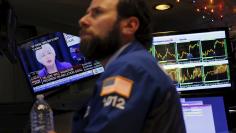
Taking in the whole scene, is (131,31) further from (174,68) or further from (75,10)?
(75,10)

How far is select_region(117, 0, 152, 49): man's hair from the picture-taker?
1.33 m

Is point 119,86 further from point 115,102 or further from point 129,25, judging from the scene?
point 129,25

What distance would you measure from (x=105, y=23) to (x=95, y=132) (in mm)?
345

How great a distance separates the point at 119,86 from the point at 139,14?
0.31 m

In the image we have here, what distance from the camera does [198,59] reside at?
279 cm

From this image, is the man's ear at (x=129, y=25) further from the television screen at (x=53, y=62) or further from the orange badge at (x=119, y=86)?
the television screen at (x=53, y=62)

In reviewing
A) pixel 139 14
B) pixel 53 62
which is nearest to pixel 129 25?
pixel 139 14

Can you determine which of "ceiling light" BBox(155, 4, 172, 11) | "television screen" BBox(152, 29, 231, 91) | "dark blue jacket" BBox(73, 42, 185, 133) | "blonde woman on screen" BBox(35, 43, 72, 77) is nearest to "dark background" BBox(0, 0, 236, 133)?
"ceiling light" BBox(155, 4, 172, 11)

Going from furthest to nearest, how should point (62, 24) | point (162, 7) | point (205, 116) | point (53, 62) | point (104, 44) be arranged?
point (62, 24), point (162, 7), point (53, 62), point (205, 116), point (104, 44)

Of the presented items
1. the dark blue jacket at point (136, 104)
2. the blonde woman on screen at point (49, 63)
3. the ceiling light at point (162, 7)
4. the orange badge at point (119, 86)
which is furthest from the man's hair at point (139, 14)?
the ceiling light at point (162, 7)

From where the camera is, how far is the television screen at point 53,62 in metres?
4.12

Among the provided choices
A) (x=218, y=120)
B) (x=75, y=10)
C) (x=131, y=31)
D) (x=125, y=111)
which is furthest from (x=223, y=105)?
(x=75, y=10)

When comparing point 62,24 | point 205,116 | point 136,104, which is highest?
point 62,24

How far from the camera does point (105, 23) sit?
1309 millimetres
